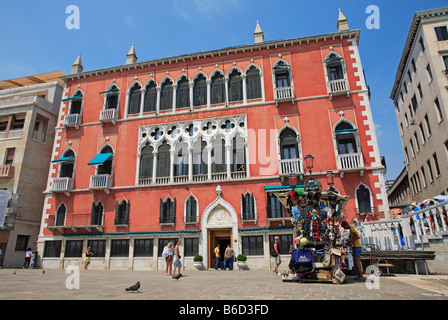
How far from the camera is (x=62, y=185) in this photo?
20.9 meters

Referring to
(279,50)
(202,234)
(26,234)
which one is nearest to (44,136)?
(26,234)

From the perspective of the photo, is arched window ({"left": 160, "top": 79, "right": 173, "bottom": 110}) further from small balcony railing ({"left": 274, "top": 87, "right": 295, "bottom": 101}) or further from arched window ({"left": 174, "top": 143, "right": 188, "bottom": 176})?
small balcony railing ({"left": 274, "top": 87, "right": 295, "bottom": 101})

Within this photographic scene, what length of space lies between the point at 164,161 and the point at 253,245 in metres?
8.31

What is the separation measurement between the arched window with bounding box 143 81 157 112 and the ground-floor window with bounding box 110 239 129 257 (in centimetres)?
965

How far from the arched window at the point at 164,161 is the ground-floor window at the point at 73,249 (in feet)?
24.1

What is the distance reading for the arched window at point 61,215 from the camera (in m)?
20.5

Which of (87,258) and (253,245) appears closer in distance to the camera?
(253,245)

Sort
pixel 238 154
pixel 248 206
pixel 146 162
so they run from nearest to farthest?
pixel 248 206 → pixel 238 154 → pixel 146 162

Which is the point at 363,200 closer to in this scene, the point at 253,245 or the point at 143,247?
the point at 253,245

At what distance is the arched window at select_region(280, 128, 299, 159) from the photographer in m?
18.7

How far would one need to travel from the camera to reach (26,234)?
22500 millimetres

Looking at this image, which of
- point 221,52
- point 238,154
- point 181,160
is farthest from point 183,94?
point 238,154

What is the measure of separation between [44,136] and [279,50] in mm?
20614

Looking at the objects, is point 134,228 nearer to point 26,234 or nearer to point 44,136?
point 26,234
